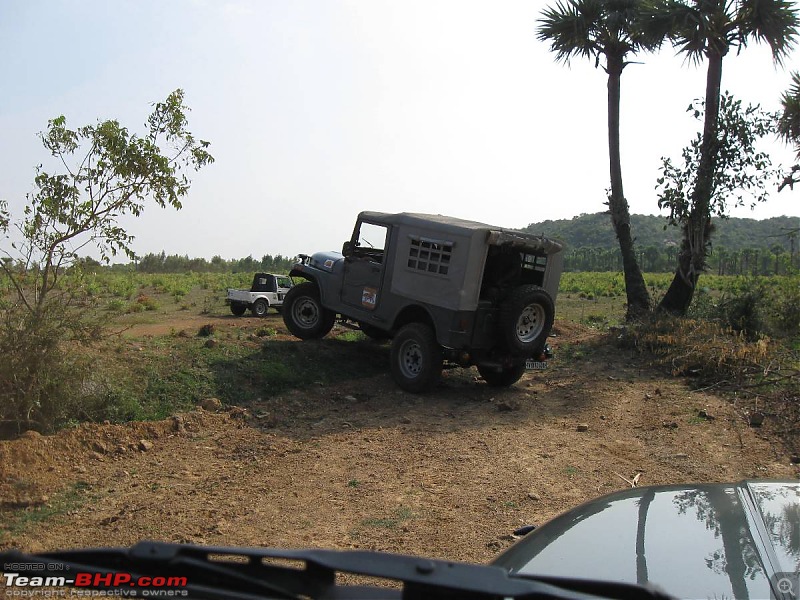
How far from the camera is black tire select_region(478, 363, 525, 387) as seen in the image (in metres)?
11.4

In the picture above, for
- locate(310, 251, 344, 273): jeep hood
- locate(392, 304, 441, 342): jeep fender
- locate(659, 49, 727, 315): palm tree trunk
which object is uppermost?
locate(659, 49, 727, 315): palm tree trunk

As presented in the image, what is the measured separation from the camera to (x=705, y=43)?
49.4 feet

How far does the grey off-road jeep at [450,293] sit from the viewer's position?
10.2 m

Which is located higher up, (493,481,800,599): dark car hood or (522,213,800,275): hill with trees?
(522,213,800,275): hill with trees

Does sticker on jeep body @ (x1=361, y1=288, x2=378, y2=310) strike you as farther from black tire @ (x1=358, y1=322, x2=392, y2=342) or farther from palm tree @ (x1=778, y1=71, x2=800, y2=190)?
palm tree @ (x1=778, y1=71, x2=800, y2=190)

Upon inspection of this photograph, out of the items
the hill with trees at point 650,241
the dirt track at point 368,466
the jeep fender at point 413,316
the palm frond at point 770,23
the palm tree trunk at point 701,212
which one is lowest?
the dirt track at point 368,466

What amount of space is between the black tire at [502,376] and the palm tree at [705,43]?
18.3ft

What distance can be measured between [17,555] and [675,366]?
38.7ft

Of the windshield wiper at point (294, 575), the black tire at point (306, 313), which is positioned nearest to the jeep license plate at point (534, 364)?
the black tire at point (306, 313)

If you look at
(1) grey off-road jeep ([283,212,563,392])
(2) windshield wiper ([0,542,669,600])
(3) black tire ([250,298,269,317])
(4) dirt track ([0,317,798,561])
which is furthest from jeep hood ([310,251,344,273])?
(2) windshield wiper ([0,542,669,600])

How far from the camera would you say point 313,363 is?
37.4ft

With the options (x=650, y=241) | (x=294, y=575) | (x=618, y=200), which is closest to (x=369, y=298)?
(x=618, y=200)

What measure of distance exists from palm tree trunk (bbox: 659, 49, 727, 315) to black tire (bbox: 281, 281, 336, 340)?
7520 mm

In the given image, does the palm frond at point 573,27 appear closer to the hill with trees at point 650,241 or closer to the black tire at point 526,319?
the black tire at point 526,319
